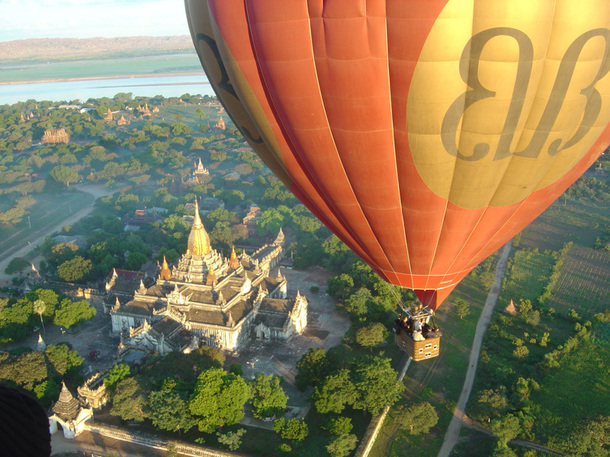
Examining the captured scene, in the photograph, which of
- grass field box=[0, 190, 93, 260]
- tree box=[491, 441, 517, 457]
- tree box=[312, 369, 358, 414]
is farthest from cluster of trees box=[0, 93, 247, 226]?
tree box=[491, 441, 517, 457]

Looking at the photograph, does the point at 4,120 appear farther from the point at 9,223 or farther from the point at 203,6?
the point at 203,6

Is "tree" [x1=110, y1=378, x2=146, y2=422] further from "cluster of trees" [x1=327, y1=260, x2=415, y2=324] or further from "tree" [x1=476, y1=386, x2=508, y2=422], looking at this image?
"tree" [x1=476, y1=386, x2=508, y2=422]

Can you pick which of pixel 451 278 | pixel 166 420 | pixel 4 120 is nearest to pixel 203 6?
pixel 451 278

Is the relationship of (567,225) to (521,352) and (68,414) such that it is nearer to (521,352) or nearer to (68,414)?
(521,352)

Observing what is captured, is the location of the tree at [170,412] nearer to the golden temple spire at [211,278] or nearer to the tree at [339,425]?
the tree at [339,425]

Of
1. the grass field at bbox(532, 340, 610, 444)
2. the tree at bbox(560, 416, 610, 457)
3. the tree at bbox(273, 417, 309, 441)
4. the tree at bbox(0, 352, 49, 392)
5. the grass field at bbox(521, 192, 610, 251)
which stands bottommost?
the grass field at bbox(521, 192, 610, 251)

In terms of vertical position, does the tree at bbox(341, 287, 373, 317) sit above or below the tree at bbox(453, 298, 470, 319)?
above

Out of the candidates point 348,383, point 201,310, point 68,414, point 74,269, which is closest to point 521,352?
point 348,383

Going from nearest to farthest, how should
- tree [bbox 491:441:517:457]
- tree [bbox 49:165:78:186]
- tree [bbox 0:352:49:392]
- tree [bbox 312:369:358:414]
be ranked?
tree [bbox 491:441:517:457]
tree [bbox 312:369:358:414]
tree [bbox 0:352:49:392]
tree [bbox 49:165:78:186]
